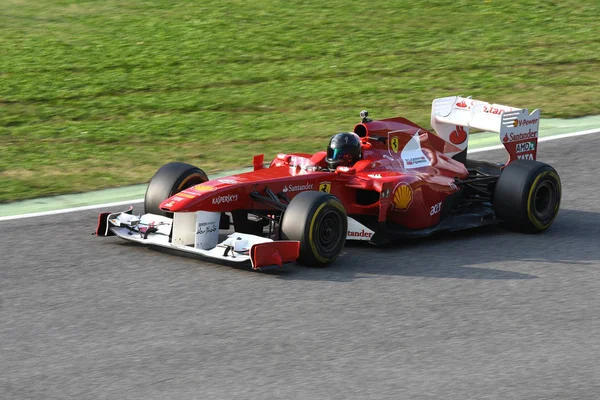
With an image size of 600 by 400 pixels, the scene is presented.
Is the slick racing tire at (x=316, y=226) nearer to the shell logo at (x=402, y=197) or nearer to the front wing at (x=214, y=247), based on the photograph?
the front wing at (x=214, y=247)

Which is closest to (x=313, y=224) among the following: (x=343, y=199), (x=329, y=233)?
(x=329, y=233)

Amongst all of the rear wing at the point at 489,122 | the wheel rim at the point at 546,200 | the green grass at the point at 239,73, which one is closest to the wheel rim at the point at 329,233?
the wheel rim at the point at 546,200

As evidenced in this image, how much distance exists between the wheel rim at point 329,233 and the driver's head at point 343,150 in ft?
2.70

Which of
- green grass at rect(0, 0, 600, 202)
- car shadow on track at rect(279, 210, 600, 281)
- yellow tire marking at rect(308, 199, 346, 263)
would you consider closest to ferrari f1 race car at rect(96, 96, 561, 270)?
yellow tire marking at rect(308, 199, 346, 263)

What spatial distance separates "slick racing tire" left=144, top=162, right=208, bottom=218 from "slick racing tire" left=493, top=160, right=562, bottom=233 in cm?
249

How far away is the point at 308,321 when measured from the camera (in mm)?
6895

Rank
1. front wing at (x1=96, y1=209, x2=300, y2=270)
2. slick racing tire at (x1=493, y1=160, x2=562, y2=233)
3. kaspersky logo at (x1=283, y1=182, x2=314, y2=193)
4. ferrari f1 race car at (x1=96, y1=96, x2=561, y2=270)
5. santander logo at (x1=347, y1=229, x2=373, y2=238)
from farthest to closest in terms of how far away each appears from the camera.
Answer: slick racing tire at (x1=493, y1=160, x2=562, y2=233) < santander logo at (x1=347, y1=229, x2=373, y2=238) < kaspersky logo at (x1=283, y1=182, x2=314, y2=193) < ferrari f1 race car at (x1=96, y1=96, x2=561, y2=270) < front wing at (x1=96, y1=209, x2=300, y2=270)

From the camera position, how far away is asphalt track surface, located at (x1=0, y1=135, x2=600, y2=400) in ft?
19.4

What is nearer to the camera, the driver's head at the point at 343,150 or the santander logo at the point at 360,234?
the santander logo at the point at 360,234

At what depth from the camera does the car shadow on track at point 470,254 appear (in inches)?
313

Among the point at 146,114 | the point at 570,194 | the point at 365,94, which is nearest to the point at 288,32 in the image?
the point at 365,94

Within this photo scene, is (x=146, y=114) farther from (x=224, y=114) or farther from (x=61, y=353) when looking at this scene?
(x=61, y=353)

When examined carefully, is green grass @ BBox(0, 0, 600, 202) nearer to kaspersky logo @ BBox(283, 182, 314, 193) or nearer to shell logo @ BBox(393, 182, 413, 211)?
kaspersky logo @ BBox(283, 182, 314, 193)

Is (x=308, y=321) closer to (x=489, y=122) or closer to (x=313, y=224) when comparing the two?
(x=313, y=224)
